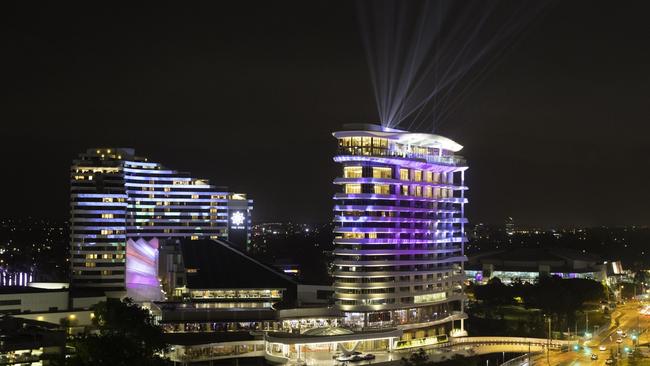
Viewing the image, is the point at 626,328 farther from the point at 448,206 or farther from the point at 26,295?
the point at 26,295

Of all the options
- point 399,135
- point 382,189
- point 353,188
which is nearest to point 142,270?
point 353,188

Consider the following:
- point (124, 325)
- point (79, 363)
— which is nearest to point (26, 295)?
point (124, 325)

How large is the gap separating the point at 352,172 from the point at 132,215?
2720 inches

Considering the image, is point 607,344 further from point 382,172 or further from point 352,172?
point 352,172

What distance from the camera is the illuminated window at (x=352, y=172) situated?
90750 millimetres

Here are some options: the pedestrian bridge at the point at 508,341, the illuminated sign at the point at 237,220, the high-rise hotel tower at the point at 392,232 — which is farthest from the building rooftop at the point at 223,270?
the illuminated sign at the point at 237,220

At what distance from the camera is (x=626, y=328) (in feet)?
365

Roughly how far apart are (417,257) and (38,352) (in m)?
44.8

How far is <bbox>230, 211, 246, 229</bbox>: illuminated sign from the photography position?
167 metres

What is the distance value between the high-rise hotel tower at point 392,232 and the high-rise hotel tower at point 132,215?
1574 inches

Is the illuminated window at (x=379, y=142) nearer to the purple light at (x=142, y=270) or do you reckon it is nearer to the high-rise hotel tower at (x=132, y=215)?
the purple light at (x=142, y=270)

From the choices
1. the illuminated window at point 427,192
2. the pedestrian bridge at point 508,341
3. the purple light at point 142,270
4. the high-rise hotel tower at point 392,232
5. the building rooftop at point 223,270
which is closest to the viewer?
the high-rise hotel tower at point 392,232

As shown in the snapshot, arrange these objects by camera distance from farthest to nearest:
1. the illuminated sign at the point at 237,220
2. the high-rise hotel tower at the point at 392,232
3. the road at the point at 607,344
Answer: the illuminated sign at the point at 237,220, the high-rise hotel tower at the point at 392,232, the road at the point at 607,344

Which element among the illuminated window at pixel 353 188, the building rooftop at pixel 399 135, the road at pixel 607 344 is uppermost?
the building rooftop at pixel 399 135
